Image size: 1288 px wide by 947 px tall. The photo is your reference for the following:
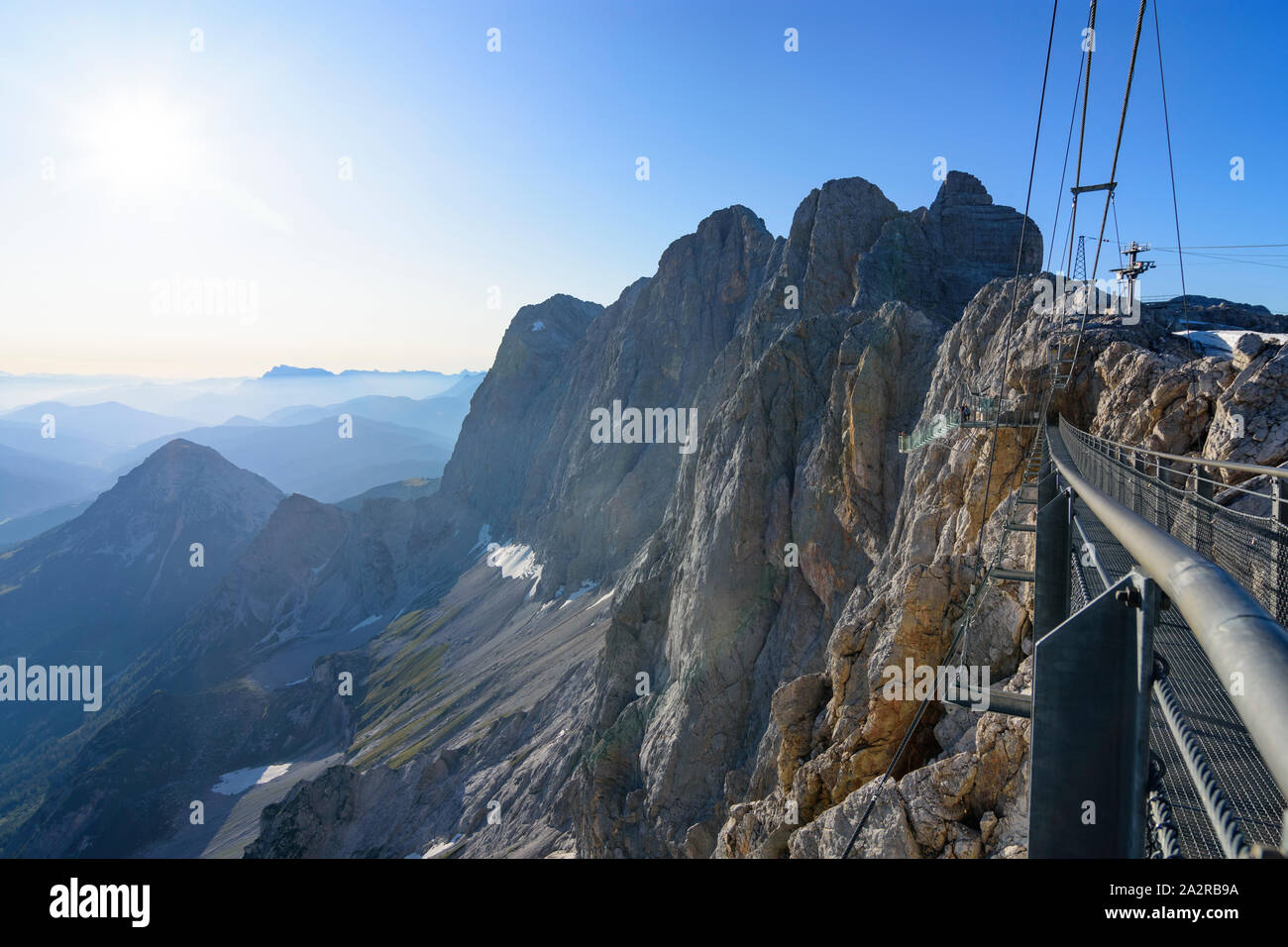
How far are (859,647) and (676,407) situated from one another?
84.8 metres

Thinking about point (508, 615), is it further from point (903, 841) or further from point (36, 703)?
point (36, 703)

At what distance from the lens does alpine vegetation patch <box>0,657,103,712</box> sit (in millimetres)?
164000

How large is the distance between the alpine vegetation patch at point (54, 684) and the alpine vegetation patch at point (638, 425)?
145 m

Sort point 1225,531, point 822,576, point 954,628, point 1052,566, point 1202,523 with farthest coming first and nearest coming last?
point 822,576
point 954,628
point 1052,566
point 1202,523
point 1225,531

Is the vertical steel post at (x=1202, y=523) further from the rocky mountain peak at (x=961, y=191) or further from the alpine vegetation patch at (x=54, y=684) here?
the alpine vegetation patch at (x=54, y=684)

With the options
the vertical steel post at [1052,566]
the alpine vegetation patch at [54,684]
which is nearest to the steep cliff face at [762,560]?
the vertical steel post at [1052,566]

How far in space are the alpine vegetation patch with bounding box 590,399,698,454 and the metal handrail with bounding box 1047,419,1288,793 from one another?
89439 mm

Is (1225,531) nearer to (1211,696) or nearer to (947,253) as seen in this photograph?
(1211,696)

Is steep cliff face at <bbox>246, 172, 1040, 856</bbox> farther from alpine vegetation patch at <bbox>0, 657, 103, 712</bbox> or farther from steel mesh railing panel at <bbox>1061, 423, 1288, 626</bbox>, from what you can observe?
alpine vegetation patch at <bbox>0, 657, 103, 712</bbox>
